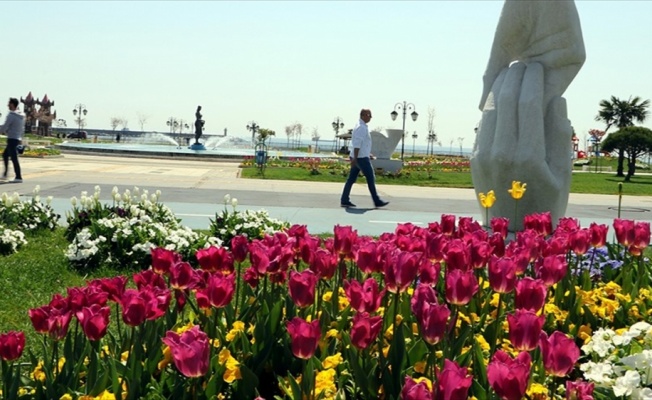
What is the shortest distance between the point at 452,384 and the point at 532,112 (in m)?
6.93

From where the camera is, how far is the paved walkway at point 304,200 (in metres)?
11.5

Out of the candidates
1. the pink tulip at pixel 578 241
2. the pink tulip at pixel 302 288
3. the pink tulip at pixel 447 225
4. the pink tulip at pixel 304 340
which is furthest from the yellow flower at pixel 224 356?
the pink tulip at pixel 578 241

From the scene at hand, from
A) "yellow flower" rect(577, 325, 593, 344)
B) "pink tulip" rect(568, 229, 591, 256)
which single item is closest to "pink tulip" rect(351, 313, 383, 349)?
"yellow flower" rect(577, 325, 593, 344)

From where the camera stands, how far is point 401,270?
2.66 m

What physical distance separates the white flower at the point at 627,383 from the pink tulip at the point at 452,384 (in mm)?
967

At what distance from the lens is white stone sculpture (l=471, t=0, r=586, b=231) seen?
8.10 meters

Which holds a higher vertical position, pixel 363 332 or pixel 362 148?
pixel 362 148

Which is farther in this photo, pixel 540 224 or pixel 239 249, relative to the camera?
pixel 540 224

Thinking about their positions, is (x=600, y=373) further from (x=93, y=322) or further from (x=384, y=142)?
(x=384, y=142)

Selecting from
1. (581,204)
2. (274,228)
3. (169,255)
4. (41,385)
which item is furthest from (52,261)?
(581,204)

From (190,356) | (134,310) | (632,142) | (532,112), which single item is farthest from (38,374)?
(632,142)

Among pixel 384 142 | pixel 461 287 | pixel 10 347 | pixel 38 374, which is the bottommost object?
pixel 38 374

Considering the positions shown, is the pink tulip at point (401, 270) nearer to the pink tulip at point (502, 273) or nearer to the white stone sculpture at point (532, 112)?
the pink tulip at point (502, 273)

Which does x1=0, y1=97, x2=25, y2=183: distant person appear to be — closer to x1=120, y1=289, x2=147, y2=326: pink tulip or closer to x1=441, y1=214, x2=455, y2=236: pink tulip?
x1=441, y1=214, x2=455, y2=236: pink tulip
